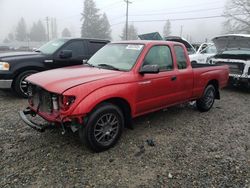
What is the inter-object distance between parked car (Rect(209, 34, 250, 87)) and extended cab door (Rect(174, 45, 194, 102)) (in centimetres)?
402

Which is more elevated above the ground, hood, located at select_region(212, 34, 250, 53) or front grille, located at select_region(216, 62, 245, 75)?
hood, located at select_region(212, 34, 250, 53)

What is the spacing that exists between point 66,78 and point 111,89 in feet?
2.35

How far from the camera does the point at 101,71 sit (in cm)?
424

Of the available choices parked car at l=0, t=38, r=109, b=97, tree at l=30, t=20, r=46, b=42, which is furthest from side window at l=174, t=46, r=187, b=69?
tree at l=30, t=20, r=46, b=42

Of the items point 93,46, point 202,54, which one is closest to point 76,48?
point 93,46

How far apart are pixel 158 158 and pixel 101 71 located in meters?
1.72

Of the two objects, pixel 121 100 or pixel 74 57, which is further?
pixel 74 57

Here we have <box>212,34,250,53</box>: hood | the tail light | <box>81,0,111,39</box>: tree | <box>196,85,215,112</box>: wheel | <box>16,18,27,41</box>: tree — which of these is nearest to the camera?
the tail light

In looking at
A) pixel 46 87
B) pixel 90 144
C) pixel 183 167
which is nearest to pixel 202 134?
pixel 183 167

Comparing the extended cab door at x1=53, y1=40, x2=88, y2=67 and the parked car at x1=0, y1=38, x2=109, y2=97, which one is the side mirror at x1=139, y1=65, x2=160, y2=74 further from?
the extended cab door at x1=53, y1=40, x2=88, y2=67

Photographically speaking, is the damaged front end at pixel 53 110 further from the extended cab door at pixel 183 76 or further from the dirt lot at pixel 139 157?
the extended cab door at pixel 183 76

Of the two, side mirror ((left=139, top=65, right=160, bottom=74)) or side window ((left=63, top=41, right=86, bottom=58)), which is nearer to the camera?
side mirror ((left=139, top=65, right=160, bottom=74))

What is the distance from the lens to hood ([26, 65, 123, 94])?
3.57 metres

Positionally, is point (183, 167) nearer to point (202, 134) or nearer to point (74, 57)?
point (202, 134)
